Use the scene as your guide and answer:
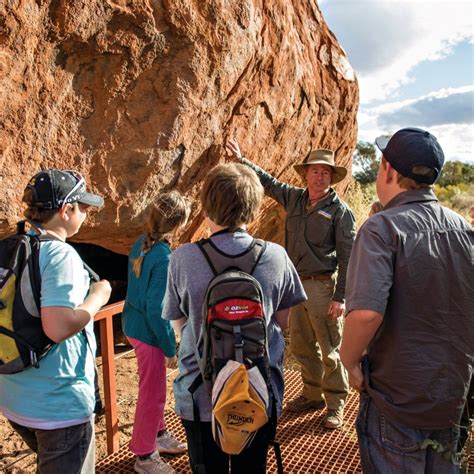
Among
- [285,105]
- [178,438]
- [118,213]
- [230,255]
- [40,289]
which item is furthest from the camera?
[285,105]

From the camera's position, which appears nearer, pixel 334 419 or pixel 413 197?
pixel 413 197

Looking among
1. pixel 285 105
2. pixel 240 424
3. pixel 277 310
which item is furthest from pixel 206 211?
pixel 285 105

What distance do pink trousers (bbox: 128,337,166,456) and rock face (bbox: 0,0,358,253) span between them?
1208 millimetres

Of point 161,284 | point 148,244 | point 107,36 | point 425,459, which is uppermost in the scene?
point 107,36

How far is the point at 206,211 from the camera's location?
208 centimetres

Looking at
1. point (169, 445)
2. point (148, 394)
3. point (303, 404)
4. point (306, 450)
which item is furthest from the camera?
point (303, 404)

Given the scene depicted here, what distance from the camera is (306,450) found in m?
3.47

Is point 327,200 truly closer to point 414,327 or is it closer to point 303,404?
point 303,404

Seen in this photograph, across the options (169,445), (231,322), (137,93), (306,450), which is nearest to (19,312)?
(231,322)

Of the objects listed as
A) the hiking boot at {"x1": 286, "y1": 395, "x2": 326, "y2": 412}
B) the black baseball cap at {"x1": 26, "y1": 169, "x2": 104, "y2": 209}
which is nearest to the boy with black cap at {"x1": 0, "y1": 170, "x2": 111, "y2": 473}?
the black baseball cap at {"x1": 26, "y1": 169, "x2": 104, "y2": 209}

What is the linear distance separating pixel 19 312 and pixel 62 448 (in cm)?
52

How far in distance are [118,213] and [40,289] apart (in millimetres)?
2111

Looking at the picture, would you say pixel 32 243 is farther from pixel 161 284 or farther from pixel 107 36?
pixel 107 36

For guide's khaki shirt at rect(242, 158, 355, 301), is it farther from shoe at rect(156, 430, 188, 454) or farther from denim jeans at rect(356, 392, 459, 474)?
denim jeans at rect(356, 392, 459, 474)
